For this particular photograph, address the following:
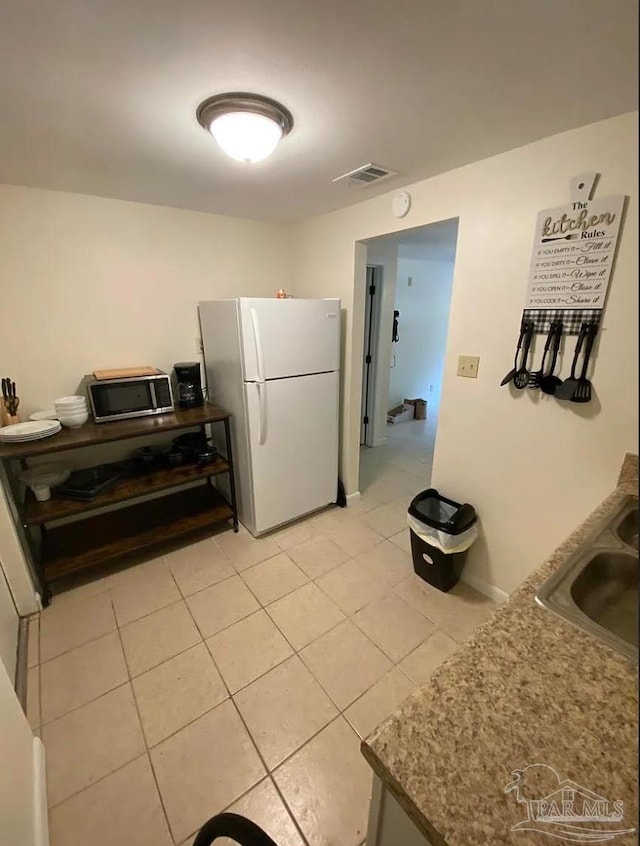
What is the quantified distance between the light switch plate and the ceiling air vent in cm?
99

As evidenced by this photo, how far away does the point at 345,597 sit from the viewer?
6.76ft

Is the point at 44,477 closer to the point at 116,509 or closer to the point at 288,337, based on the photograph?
the point at 116,509

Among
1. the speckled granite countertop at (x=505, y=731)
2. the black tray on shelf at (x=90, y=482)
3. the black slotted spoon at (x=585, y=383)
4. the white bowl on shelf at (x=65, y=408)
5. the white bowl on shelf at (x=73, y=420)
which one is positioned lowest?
the black tray on shelf at (x=90, y=482)

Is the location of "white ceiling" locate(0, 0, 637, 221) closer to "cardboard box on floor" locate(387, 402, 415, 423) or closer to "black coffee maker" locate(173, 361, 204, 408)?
"black coffee maker" locate(173, 361, 204, 408)

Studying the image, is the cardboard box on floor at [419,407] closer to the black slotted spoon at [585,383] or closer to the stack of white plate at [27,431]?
the black slotted spoon at [585,383]

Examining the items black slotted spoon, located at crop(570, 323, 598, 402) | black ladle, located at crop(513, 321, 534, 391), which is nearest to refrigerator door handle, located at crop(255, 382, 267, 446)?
black ladle, located at crop(513, 321, 534, 391)

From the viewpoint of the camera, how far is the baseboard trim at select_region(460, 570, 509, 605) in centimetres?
202

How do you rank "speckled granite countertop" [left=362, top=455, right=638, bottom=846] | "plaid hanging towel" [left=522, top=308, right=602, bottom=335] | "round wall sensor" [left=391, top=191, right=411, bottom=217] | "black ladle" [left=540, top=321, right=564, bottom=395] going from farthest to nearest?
"round wall sensor" [left=391, top=191, right=411, bottom=217]
"black ladle" [left=540, top=321, right=564, bottom=395]
"plaid hanging towel" [left=522, top=308, right=602, bottom=335]
"speckled granite countertop" [left=362, top=455, right=638, bottom=846]

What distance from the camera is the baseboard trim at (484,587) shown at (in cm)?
202

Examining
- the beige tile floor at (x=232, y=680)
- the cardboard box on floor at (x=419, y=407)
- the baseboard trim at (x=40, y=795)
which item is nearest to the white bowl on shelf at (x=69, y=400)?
the beige tile floor at (x=232, y=680)

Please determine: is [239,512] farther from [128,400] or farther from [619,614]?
[619,614]

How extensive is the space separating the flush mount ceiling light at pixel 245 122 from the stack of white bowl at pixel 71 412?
1582mm

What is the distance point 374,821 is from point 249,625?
1281mm

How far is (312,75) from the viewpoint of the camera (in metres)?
1.10
